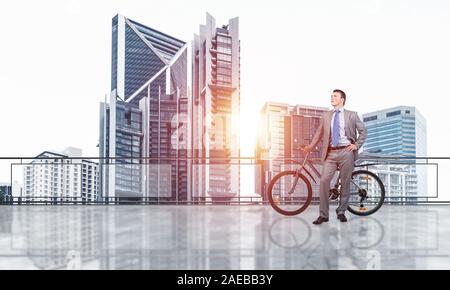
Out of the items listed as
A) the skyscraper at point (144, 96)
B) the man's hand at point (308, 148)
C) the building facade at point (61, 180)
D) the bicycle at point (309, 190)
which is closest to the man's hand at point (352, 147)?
the man's hand at point (308, 148)

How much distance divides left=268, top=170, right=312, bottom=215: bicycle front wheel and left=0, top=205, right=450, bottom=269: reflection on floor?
20 cm

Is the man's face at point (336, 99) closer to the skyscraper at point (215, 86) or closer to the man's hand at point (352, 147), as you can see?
the man's hand at point (352, 147)

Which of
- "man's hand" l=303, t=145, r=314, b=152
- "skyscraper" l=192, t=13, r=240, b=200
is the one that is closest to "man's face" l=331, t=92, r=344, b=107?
"man's hand" l=303, t=145, r=314, b=152

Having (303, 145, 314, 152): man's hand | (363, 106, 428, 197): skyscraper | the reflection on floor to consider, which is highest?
(363, 106, 428, 197): skyscraper

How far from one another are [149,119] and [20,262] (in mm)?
145004

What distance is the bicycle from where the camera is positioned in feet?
23.7

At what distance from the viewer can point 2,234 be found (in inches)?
259

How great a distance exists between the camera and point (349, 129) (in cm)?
641

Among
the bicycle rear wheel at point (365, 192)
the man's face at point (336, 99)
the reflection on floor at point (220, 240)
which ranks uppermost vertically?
the man's face at point (336, 99)

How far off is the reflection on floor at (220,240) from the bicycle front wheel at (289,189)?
20cm

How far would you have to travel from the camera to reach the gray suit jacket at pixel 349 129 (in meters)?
6.41

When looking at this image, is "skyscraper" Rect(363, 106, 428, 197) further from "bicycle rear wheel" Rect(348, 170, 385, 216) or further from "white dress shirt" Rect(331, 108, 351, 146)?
"white dress shirt" Rect(331, 108, 351, 146)

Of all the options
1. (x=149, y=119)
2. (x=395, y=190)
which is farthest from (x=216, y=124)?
(x=395, y=190)
